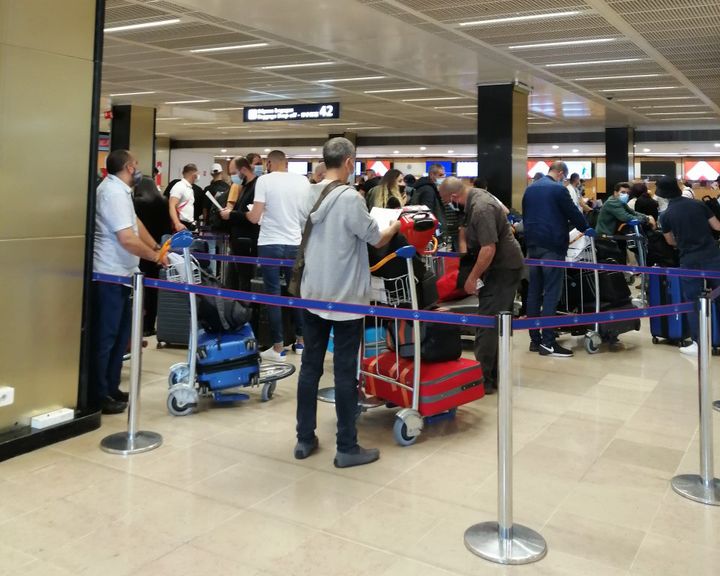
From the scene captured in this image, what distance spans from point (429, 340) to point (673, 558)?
1.93 meters

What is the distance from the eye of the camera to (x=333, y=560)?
8.70 ft

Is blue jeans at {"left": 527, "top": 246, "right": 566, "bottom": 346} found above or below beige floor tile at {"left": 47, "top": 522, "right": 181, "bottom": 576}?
above

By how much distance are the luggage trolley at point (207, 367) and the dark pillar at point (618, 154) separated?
14570 mm

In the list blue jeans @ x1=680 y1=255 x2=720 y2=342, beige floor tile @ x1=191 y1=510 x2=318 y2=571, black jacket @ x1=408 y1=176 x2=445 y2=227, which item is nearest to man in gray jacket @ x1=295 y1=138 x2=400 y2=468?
beige floor tile @ x1=191 y1=510 x2=318 y2=571

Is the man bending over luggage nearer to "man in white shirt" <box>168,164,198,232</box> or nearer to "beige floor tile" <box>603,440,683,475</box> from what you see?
"beige floor tile" <box>603,440,683,475</box>

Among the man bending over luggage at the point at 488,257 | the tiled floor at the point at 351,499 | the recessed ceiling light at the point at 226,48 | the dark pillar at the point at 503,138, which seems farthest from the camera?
the dark pillar at the point at 503,138

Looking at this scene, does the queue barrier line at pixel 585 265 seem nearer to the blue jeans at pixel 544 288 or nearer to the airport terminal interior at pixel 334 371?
the airport terminal interior at pixel 334 371

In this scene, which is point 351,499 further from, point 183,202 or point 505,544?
point 183,202

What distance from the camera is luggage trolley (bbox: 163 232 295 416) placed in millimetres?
4445

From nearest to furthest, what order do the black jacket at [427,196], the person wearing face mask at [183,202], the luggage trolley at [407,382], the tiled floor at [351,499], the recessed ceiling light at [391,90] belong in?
1. the tiled floor at [351,499]
2. the luggage trolley at [407,382]
3. the black jacket at [427,196]
4. the person wearing face mask at [183,202]
5. the recessed ceiling light at [391,90]

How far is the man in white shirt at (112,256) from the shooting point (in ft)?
14.2

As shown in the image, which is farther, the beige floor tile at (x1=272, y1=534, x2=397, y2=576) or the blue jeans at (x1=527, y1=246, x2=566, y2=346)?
the blue jeans at (x1=527, y1=246, x2=566, y2=346)

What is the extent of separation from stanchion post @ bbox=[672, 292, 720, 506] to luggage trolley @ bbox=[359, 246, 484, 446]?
132 centimetres

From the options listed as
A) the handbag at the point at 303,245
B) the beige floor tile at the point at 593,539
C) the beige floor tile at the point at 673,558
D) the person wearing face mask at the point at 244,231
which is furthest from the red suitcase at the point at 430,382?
the person wearing face mask at the point at 244,231
